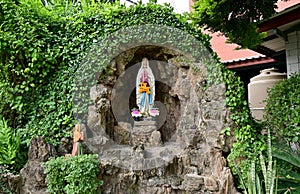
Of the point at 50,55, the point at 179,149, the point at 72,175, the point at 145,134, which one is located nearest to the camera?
the point at 72,175

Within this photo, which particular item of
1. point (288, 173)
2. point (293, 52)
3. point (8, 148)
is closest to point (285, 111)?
point (288, 173)

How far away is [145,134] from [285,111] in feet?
8.67

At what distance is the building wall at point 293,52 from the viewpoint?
5.65m

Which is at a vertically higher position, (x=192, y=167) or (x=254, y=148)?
(x=254, y=148)

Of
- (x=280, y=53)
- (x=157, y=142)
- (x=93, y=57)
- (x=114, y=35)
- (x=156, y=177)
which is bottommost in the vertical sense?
(x=156, y=177)

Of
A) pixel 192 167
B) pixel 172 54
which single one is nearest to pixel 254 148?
pixel 192 167

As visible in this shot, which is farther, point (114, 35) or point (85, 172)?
point (114, 35)

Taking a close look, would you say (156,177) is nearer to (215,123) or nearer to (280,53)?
(215,123)

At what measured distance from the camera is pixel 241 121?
3939 mm

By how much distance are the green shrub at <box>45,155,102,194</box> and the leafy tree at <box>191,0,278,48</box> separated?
3515 mm

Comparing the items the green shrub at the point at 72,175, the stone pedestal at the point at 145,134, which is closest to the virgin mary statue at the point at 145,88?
the stone pedestal at the point at 145,134

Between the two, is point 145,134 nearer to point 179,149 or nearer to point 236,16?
point 179,149

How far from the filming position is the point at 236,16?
4641 millimetres

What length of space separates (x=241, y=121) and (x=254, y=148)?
458 mm
